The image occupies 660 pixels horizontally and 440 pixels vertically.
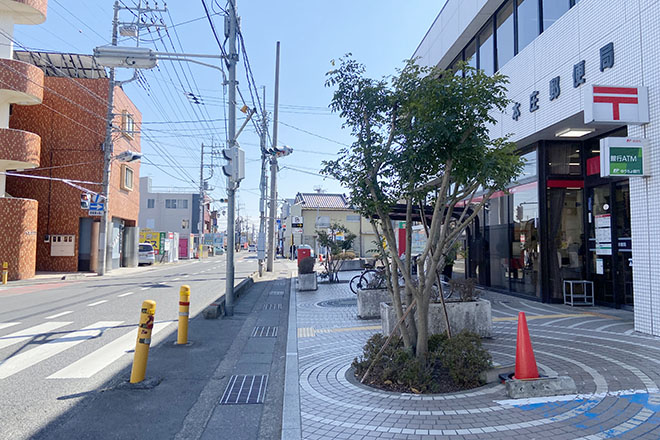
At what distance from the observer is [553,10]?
10.7 meters

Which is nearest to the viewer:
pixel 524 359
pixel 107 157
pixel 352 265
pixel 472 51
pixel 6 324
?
pixel 524 359

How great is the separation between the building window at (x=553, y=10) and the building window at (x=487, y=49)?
8.82 ft

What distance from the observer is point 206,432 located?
13.2 feet

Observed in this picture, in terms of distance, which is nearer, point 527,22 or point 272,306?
point 527,22

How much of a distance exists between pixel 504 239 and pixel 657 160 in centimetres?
660

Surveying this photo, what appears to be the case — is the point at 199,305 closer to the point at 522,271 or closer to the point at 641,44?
the point at 522,271

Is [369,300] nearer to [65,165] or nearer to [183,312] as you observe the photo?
[183,312]

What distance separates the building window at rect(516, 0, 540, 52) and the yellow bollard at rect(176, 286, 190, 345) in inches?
415

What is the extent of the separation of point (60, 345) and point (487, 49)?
13990 mm

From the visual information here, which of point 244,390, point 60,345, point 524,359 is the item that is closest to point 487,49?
point 524,359

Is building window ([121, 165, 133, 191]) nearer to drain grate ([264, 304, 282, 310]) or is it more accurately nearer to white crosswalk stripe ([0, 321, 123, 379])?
drain grate ([264, 304, 282, 310])

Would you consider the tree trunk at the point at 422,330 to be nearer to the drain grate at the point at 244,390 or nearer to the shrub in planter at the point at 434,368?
the shrub in planter at the point at 434,368

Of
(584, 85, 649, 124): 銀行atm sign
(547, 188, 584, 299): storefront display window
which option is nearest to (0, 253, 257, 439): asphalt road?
(584, 85, 649, 124): 銀行atm sign

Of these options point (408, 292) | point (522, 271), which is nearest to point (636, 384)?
point (408, 292)
